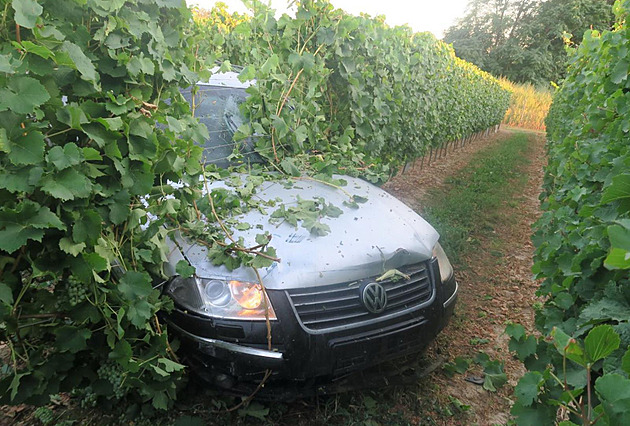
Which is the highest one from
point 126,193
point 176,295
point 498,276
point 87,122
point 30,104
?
point 30,104

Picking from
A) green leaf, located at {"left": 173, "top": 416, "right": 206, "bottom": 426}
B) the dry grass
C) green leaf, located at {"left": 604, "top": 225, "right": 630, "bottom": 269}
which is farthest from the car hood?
the dry grass

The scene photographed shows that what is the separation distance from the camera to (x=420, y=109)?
7.95 m

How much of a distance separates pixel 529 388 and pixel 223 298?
1.42 meters

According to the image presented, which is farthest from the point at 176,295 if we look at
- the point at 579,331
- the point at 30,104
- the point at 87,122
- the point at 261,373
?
the point at 579,331

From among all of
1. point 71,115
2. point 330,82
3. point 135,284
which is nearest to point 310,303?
point 135,284

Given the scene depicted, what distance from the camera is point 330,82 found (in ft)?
15.5

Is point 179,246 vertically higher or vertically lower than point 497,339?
higher

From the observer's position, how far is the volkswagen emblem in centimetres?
222

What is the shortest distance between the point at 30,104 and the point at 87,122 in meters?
0.29

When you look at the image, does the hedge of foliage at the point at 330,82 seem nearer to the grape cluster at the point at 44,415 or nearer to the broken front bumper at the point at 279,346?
the broken front bumper at the point at 279,346

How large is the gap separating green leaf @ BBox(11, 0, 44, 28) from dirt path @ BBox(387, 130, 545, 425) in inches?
113

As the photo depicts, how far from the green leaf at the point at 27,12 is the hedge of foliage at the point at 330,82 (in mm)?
1382

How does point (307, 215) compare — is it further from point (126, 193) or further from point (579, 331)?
point (579, 331)

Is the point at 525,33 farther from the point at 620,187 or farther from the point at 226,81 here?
the point at 620,187
